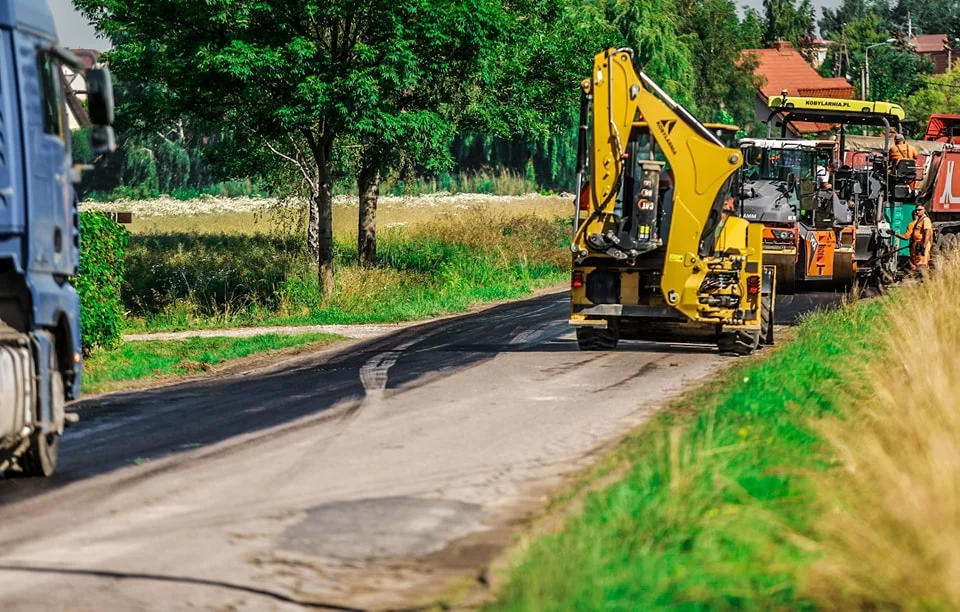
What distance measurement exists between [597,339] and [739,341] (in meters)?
1.84

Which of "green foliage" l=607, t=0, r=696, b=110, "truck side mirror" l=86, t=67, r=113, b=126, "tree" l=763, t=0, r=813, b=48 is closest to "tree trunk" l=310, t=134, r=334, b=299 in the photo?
Result: "truck side mirror" l=86, t=67, r=113, b=126

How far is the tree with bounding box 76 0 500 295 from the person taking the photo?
78.3ft

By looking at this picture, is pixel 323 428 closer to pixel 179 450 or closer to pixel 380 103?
pixel 179 450

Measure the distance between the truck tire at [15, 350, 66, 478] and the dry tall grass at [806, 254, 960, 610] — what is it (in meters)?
5.36

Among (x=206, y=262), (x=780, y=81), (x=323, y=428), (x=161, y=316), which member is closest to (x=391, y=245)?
(x=206, y=262)

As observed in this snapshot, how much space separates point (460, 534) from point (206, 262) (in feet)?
88.2

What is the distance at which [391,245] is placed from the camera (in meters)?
38.8

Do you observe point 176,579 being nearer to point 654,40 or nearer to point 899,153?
point 899,153

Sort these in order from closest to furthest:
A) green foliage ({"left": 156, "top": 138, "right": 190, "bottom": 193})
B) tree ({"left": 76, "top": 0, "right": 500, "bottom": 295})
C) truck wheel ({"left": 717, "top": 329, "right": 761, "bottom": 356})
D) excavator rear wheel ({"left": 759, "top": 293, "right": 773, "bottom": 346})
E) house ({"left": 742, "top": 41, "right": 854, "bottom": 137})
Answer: truck wheel ({"left": 717, "top": 329, "right": 761, "bottom": 356})
excavator rear wheel ({"left": 759, "top": 293, "right": 773, "bottom": 346})
tree ({"left": 76, "top": 0, "right": 500, "bottom": 295})
green foliage ({"left": 156, "top": 138, "right": 190, "bottom": 193})
house ({"left": 742, "top": 41, "right": 854, "bottom": 137})

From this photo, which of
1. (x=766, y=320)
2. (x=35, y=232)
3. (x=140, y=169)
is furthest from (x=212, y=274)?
(x=140, y=169)

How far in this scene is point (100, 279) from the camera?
19953mm

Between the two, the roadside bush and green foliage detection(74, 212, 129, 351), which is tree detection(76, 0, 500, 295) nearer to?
the roadside bush

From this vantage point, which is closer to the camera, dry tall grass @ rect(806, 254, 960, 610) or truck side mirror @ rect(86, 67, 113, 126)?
dry tall grass @ rect(806, 254, 960, 610)

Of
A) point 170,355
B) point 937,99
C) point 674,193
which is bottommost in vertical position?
point 170,355
